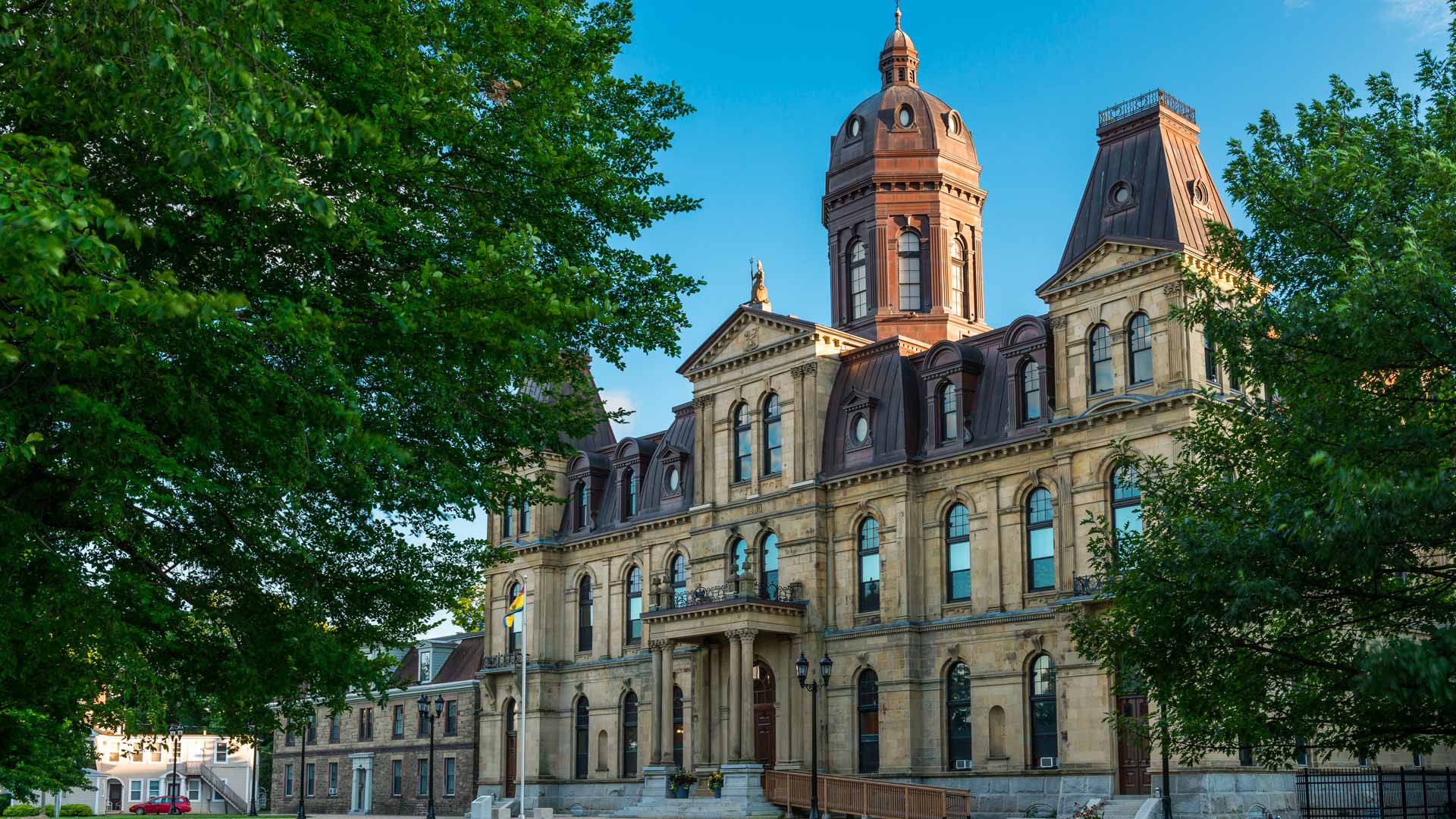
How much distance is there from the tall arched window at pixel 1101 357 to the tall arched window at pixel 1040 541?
11.5ft

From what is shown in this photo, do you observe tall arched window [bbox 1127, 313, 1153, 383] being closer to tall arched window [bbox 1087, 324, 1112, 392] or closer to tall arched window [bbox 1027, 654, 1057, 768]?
tall arched window [bbox 1087, 324, 1112, 392]

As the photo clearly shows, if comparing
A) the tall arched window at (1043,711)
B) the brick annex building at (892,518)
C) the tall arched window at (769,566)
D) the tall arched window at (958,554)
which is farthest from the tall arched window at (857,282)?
the tall arched window at (1043,711)

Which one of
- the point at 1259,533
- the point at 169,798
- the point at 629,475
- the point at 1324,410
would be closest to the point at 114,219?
the point at 1259,533

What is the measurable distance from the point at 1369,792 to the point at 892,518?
14618 millimetres

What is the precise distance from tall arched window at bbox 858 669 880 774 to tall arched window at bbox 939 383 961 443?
7.32 metres

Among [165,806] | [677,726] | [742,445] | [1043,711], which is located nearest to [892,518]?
[742,445]

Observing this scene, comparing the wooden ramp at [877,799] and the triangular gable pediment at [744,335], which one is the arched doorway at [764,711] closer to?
the wooden ramp at [877,799]

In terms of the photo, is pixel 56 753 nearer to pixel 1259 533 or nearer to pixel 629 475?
pixel 1259 533

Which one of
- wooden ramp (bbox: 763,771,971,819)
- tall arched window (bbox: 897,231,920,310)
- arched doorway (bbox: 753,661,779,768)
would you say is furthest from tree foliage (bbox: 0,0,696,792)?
tall arched window (bbox: 897,231,920,310)

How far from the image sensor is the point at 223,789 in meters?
84.8

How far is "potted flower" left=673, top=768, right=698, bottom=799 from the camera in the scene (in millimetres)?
45438

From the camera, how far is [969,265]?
167 ft

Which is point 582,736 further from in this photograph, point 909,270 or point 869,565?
point 909,270

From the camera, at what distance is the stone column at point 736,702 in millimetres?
43875
